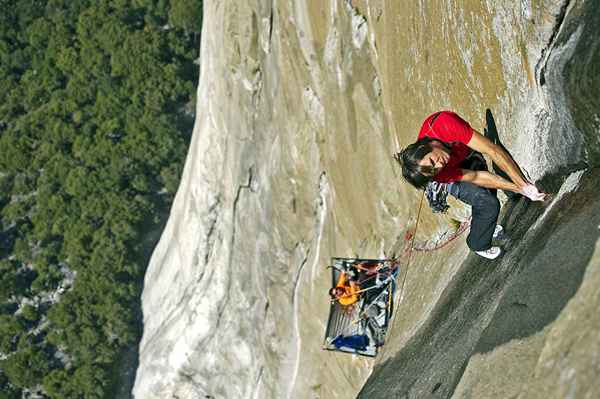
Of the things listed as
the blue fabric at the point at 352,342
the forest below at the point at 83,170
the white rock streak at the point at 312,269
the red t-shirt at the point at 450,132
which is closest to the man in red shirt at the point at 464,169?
the red t-shirt at the point at 450,132

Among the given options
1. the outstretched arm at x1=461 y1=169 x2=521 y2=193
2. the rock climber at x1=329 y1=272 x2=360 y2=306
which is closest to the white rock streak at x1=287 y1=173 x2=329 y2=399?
the rock climber at x1=329 y1=272 x2=360 y2=306

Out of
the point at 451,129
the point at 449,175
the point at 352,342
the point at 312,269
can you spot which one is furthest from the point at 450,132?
the point at 312,269

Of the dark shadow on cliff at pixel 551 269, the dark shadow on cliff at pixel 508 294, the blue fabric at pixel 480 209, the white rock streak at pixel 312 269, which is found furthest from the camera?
the white rock streak at pixel 312 269

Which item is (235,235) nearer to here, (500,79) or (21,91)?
(500,79)

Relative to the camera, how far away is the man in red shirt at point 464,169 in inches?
250

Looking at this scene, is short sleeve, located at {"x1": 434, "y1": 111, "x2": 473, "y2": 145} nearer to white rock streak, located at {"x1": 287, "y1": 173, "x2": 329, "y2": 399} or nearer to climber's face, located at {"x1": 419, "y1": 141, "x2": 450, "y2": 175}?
climber's face, located at {"x1": 419, "y1": 141, "x2": 450, "y2": 175}

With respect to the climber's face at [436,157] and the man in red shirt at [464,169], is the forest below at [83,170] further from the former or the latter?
the climber's face at [436,157]

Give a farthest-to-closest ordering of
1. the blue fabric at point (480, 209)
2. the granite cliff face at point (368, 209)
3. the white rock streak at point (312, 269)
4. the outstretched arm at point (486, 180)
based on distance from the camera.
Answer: the white rock streak at point (312, 269) → the blue fabric at point (480, 209) → the outstretched arm at point (486, 180) → the granite cliff face at point (368, 209)

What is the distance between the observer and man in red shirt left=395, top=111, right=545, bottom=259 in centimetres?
634

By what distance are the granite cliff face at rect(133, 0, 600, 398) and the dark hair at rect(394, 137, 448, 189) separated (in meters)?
1.14

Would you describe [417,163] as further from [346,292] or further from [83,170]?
[83,170]

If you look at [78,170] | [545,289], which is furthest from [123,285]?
[545,289]

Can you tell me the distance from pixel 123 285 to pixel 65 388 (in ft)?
15.1

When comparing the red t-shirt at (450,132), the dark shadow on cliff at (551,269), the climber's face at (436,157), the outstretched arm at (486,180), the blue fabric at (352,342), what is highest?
the red t-shirt at (450,132)
